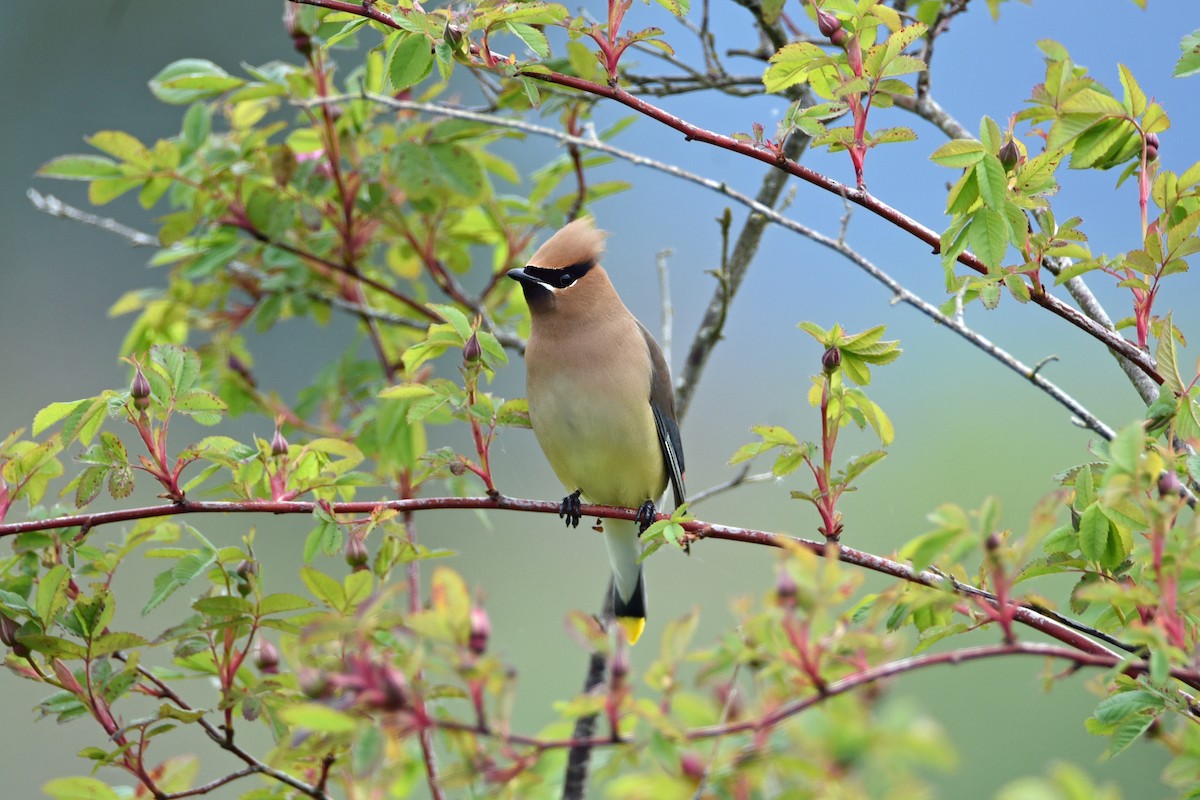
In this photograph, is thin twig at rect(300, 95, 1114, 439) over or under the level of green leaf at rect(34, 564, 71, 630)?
over

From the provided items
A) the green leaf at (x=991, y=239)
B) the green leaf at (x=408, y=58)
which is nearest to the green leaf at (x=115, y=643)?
the green leaf at (x=408, y=58)

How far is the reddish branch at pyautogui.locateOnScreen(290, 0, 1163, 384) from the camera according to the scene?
5.60ft

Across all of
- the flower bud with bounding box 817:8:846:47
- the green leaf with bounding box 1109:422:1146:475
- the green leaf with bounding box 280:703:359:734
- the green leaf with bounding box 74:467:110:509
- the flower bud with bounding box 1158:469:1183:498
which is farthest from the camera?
the green leaf with bounding box 74:467:110:509

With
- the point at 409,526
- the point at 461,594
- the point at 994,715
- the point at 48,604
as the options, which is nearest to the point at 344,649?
the point at 461,594

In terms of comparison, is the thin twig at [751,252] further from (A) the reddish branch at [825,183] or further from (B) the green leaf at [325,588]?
(B) the green leaf at [325,588]

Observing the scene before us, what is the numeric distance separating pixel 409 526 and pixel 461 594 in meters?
1.58

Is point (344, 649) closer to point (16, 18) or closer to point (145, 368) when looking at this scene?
point (145, 368)

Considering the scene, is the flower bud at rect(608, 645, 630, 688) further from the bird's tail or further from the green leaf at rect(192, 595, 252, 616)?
the bird's tail

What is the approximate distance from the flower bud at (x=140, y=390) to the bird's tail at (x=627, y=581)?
70.2 inches

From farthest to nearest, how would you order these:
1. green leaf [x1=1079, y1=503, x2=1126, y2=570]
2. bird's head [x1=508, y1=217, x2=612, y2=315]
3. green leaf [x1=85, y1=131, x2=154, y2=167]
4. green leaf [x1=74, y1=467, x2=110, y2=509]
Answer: bird's head [x1=508, y1=217, x2=612, y2=315] < green leaf [x1=85, y1=131, x2=154, y2=167] < green leaf [x1=74, y1=467, x2=110, y2=509] < green leaf [x1=1079, y1=503, x2=1126, y2=570]

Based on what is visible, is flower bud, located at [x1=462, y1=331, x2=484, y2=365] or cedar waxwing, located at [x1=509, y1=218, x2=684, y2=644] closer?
flower bud, located at [x1=462, y1=331, x2=484, y2=365]

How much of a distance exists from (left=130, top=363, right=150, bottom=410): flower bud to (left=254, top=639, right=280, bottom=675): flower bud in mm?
421

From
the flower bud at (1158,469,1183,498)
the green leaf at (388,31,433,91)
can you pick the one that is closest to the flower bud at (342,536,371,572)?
the green leaf at (388,31,433,91)

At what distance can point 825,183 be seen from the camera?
180cm
